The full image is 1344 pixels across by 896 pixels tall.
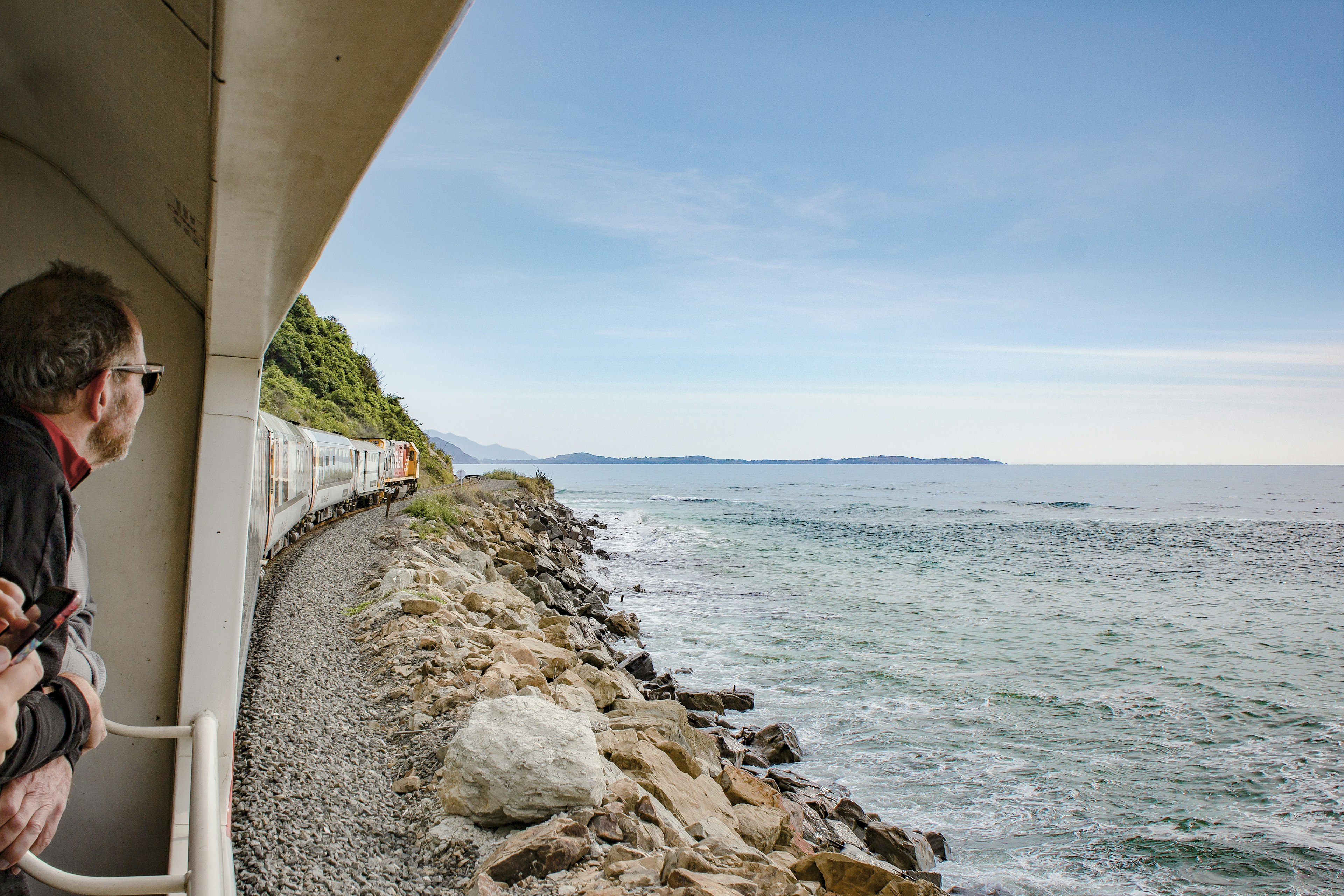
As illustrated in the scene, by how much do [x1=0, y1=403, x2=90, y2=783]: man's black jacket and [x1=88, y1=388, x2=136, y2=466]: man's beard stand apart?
158 millimetres

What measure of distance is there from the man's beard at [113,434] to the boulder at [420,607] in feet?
21.2

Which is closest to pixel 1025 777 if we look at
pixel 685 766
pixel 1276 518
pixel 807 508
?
pixel 685 766

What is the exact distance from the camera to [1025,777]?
958 cm

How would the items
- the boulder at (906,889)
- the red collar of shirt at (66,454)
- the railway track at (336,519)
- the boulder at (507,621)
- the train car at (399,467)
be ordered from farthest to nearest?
the train car at (399,467) < the railway track at (336,519) < the boulder at (507,621) < the boulder at (906,889) < the red collar of shirt at (66,454)

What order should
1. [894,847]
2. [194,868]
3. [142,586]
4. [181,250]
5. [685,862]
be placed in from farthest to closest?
1. [894,847]
2. [685,862]
3. [142,586]
4. [181,250]
5. [194,868]

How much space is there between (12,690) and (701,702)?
1011 cm

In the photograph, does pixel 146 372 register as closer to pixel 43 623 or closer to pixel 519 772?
pixel 43 623

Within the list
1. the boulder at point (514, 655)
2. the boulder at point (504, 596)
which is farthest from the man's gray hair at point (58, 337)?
the boulder at point (504, 596)

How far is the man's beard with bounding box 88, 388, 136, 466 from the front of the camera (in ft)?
5.24

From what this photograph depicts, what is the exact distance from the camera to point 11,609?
1198mm

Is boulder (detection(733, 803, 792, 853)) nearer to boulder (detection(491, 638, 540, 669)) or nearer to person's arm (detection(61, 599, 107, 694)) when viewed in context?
boulder (detection(491, 638, 540, 669))

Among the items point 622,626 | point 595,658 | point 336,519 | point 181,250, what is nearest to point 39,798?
point 181,250

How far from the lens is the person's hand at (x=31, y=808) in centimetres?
147

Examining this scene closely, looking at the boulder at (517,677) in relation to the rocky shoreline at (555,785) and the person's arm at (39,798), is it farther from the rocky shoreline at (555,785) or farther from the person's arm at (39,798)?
the person's arm at (39,798)
